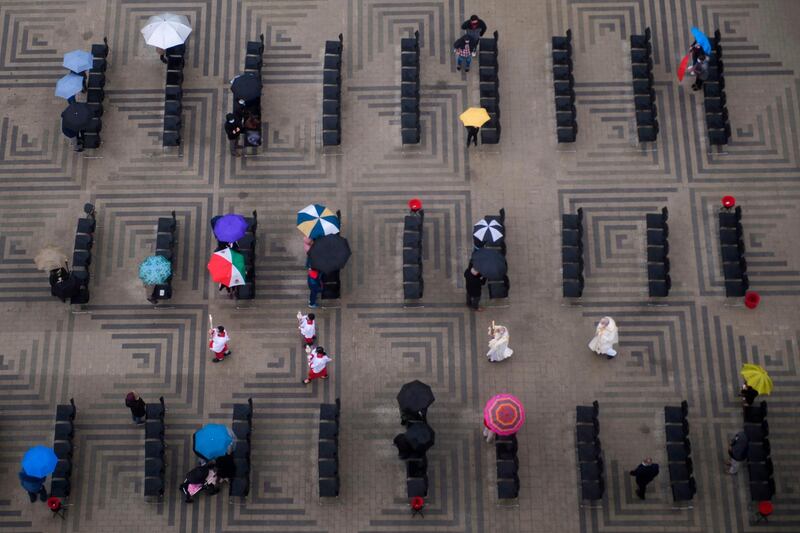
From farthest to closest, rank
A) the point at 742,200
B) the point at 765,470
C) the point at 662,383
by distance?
the point at 742,200 < the point at 662,383 < the point at 765,470

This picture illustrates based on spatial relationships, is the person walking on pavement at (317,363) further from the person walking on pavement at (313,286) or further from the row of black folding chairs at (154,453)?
the row of black folding chairs at (154,453)

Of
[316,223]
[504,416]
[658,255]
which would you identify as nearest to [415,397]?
[504,416]

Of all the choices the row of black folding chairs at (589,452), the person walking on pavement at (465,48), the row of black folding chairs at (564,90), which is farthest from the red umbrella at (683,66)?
the row of black folding chairs at (589,452)

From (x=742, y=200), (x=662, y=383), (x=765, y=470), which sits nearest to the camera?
(x=765, y=470)

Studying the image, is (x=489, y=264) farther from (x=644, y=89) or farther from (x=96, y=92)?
(x=96, y=92)

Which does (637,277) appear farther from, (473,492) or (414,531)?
(414,531)

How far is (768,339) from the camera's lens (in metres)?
28.8

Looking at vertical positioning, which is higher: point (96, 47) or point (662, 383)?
point (96, 47)

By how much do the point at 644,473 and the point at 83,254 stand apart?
19130mm

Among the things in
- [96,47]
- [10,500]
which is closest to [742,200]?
→ [96,47]

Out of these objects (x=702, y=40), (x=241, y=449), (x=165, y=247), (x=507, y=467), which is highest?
(x=702, y=40)

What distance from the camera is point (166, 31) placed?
30.8 metres

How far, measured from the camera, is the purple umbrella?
1099 inches

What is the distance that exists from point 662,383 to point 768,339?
12.7 ft
